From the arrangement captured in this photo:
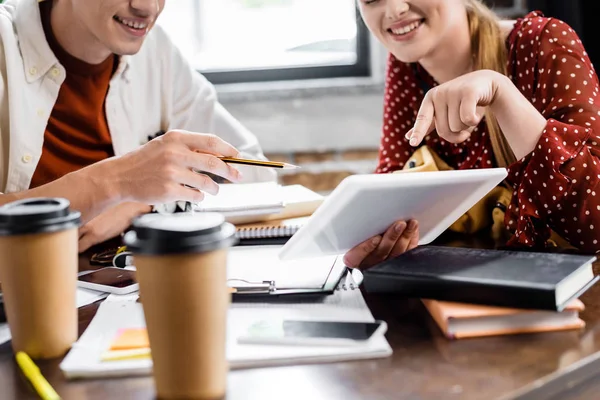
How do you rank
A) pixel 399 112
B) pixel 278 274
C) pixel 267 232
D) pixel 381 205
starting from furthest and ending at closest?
pixel 399 112, pixel 267 232, pixel 278 274, pixel 381 205

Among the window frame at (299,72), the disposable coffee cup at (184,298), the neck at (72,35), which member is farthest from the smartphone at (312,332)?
the window frame at (299,72)

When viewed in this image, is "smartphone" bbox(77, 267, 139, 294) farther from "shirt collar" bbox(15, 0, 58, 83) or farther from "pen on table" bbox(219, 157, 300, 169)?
"shirt collar" bbox(15, 0, 58, 83)

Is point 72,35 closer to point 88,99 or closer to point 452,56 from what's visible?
point 88,99

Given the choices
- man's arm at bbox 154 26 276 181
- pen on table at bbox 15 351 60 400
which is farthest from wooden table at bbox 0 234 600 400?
man's arm at bbox 154 26 276 181

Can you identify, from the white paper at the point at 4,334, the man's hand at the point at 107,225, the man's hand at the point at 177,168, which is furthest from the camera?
the man's hand at the point at 107,225

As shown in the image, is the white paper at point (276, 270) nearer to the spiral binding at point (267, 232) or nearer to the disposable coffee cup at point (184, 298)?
the spiral binding at point (267, 232)

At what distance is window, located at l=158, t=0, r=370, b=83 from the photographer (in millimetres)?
2668

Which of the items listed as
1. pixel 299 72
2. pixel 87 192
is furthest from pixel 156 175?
pixel 299 72

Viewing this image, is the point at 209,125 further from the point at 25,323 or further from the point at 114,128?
the point at 25,323

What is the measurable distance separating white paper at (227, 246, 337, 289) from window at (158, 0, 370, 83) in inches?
65.4

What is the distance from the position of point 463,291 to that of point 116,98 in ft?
3.89

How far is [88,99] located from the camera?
1.64 metres

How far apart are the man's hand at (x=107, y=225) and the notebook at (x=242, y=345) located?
409mm

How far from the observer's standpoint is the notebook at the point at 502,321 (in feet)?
2.37
